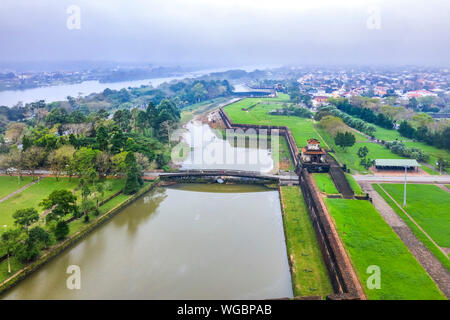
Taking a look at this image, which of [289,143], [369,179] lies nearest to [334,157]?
[369,179]

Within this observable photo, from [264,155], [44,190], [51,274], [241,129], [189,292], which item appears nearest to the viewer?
[189,292]

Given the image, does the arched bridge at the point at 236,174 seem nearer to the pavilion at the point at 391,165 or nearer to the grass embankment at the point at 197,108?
the pavilion at the point at 391,165

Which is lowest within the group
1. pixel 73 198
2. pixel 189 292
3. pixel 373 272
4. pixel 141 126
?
pixel 189 292

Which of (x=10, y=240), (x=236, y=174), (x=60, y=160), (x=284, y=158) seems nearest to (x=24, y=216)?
(x=10, y=240)

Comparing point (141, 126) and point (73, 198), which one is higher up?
point (141, 126)

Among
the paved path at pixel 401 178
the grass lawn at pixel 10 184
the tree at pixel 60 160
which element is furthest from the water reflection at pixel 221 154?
the grass lawn at pixel 10 184

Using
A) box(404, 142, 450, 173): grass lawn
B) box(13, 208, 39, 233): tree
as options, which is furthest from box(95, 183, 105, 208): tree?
box(404, 142, 450, 173): grass lawn

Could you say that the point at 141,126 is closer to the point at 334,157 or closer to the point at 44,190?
the point at 44,190
